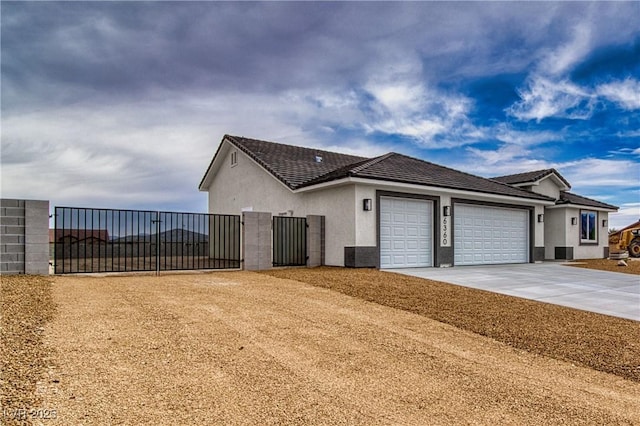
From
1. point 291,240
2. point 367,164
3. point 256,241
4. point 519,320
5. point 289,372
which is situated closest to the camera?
point 289,372

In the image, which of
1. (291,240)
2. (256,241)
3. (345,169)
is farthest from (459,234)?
(256,241)

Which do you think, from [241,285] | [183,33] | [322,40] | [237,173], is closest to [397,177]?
[322,40]

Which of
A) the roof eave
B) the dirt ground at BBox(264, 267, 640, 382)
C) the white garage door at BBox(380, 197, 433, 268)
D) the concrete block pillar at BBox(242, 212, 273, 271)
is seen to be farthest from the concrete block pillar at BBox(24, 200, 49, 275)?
the roof eave

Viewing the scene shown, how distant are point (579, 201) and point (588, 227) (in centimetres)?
177

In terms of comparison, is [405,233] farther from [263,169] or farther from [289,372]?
[289,372]

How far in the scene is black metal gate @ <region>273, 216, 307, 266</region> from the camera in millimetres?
14148

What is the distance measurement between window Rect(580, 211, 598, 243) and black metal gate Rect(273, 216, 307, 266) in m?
17.3

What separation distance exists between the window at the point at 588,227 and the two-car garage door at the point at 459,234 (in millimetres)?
6314

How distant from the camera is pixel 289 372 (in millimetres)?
4207

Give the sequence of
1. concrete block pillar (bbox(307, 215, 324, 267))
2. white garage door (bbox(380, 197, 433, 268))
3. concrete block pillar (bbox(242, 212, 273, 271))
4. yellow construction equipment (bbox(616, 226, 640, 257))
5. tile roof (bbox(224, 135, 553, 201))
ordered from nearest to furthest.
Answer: concrete block pillar (bbox(242, 212, 273, 271)), white garage door (bbox(380, 197, 433, 268)), tile roof (bbox(224, 135, 553, 201)), concrete block pillar (bbox(307, 215, 324, 267)), yellow construction equipment (bbox(616, 226, 640, 257))

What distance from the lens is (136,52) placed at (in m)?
10.2

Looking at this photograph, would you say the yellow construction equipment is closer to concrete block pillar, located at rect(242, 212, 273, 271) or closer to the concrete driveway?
the concrete driveway
